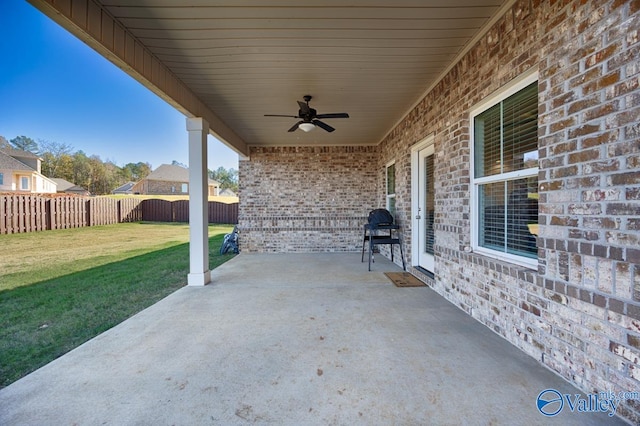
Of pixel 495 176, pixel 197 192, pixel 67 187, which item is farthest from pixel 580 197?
pixel 67 187

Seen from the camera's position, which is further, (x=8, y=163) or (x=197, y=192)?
(x=8, y=163)

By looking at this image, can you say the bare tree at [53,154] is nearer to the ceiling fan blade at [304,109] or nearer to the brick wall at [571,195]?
the ceiling fan blade at [304,109]

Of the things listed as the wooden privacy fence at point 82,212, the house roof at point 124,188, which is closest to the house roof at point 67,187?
the house roof at point 124,188

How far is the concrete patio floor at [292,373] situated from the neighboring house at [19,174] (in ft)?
66.1

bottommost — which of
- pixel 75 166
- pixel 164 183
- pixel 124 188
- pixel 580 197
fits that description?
pixel 580 197

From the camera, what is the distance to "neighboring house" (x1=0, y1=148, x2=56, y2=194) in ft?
54.5

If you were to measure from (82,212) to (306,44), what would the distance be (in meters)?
15.2

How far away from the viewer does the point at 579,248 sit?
1759 millimetres

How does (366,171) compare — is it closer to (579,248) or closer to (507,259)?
(507,259)

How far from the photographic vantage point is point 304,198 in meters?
7.56

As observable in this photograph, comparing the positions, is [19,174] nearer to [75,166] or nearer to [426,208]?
[75,166]

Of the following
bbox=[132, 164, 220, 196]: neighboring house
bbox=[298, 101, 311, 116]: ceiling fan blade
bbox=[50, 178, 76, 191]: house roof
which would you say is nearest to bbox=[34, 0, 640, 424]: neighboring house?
bbox=[298, 101, 311, 116]: ceiling fan blade

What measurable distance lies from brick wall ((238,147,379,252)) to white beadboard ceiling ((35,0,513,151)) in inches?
114

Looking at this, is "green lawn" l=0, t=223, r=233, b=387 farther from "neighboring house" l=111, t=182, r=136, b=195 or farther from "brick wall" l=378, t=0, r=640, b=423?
"neighboring house" l=111, t=182, r=136, b=195
